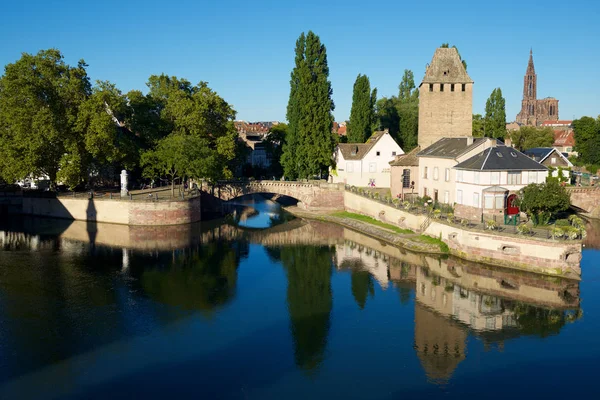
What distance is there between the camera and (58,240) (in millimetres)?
50062

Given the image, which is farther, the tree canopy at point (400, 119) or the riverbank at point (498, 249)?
the tree canopy at point (400, 119)

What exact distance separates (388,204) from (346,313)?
78.3ft

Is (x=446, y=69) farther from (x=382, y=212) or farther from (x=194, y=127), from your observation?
(x=194, y=127)

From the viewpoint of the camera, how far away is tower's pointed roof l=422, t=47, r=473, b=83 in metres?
61.7

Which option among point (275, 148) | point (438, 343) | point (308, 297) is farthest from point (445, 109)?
point (438, 343)

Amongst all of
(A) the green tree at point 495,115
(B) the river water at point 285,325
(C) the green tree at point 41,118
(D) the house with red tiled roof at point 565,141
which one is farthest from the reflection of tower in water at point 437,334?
(D) the house with red tiled roof at point 565,141

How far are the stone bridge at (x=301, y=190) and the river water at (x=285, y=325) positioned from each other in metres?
18.7

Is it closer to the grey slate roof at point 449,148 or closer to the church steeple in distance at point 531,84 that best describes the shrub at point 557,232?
the grey slate roof at point 449,148

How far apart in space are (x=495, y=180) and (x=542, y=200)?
4621 millimetres

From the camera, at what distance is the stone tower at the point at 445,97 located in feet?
202

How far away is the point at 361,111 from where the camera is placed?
7494cm

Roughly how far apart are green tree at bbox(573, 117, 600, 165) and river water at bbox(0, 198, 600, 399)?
1659 inches

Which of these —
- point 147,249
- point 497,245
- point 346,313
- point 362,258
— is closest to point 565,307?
point 497,245

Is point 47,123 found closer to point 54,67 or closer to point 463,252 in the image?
point 54,67
